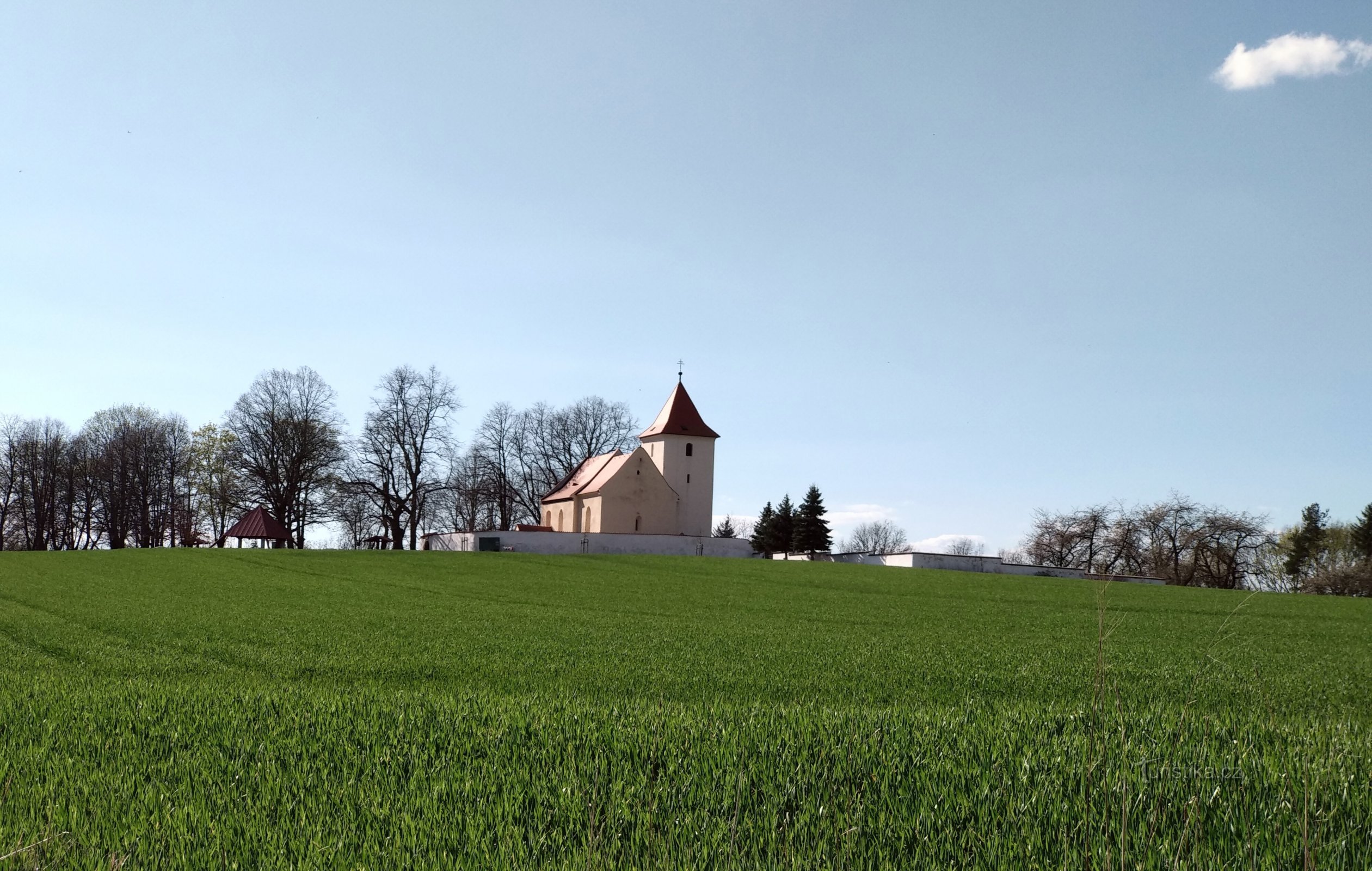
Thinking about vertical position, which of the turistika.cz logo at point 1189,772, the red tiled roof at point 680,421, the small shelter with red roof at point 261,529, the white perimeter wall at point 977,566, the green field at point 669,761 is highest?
the red tiled roof at point 680,421

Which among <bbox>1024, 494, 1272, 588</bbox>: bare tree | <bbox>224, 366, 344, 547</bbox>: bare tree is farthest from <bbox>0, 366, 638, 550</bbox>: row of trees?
<bbox>1024, 494, 1272, 588</bbox>: bare tree

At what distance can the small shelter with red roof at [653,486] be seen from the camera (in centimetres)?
6994

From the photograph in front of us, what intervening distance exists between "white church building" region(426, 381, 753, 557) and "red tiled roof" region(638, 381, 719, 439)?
65 millimetres

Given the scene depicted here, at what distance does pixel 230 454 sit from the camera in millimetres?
62031

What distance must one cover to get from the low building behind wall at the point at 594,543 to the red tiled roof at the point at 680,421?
1282cm

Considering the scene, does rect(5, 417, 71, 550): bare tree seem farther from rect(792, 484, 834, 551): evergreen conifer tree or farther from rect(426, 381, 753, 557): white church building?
rect(792, 484, 834, 551): evergreen conifer tree

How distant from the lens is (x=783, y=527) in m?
82.0

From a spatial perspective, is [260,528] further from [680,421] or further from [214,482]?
[680,421]

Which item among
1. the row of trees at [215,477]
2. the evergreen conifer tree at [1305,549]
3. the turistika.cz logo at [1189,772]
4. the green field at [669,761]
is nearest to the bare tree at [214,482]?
the row of trees at [215,477]

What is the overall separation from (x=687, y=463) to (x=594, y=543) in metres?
16.2

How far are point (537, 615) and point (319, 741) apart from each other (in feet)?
50.4

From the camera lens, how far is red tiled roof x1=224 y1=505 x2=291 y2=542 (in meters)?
58.7

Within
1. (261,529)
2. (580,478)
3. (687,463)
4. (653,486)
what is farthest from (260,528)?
(687,463)

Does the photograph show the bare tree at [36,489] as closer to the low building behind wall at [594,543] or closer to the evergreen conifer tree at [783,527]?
the low building behind wall at [594,543]
